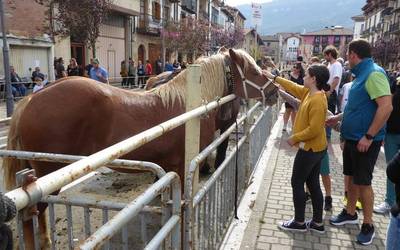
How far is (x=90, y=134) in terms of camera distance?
351 centimetres

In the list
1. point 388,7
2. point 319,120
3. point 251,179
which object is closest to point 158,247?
point 319,120

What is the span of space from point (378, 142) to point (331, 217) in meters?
1.11

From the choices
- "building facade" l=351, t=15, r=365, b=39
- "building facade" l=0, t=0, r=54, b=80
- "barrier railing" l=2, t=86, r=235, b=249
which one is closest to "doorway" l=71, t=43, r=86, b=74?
"building facade" l=0, t=0, r=54, b=80

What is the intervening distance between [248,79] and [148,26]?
28.6 m

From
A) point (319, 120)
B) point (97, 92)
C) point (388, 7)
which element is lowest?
point (319, 120)

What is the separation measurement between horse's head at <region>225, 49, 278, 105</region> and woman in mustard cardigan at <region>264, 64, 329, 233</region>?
0.84 metres

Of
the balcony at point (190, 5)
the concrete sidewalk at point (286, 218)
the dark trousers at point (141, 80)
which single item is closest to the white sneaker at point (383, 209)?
the concrete sidewalk at point (286, 218)

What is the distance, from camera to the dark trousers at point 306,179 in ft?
11.9

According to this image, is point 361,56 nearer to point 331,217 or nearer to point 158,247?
point 331,217

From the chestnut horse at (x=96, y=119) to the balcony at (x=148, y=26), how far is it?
2817 cm

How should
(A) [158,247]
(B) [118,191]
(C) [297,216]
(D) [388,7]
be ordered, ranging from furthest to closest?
(D) [388,7], (B) [118,191], (C) [297,216], (A) [158,247]

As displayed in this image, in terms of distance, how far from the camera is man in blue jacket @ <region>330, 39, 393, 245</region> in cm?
332

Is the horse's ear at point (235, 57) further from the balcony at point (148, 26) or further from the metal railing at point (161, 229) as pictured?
the balcony at point (148, 26)

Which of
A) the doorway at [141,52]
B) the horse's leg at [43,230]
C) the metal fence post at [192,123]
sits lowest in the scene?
the horse's leg at [43,230]
